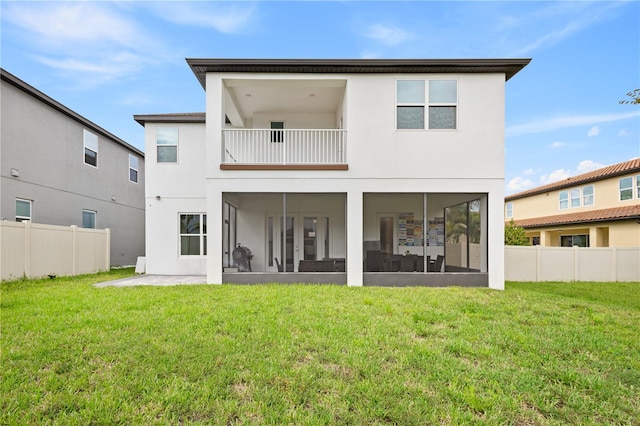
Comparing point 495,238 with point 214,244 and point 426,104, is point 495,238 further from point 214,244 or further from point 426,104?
point 214,244

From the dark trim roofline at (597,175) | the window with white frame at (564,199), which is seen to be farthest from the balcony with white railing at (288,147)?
the window with white frame at (564,199)

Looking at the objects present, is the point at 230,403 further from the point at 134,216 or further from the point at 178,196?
the point at 134,216

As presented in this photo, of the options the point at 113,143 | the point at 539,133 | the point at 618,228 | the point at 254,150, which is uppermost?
the point at 539,133

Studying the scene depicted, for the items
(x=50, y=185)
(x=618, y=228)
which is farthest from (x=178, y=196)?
(x=618, y=228)

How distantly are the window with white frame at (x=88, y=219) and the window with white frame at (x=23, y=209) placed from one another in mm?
2646

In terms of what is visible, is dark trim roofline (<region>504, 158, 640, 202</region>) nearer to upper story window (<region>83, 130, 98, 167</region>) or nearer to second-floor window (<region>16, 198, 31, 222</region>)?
upper story window (<region>83, 130, 98, 167</region>)

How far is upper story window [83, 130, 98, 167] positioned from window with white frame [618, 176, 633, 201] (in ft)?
89.4

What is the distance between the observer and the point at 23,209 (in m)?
12.1

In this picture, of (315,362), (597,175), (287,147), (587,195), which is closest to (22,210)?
(287,147)

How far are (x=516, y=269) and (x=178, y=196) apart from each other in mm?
12834

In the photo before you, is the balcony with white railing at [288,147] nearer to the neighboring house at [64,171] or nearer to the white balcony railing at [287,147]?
the white balcony railing at [287,147]

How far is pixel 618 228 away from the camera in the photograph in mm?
17172

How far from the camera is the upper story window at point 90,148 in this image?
49.5 feet

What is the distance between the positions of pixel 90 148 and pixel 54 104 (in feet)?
8.86
